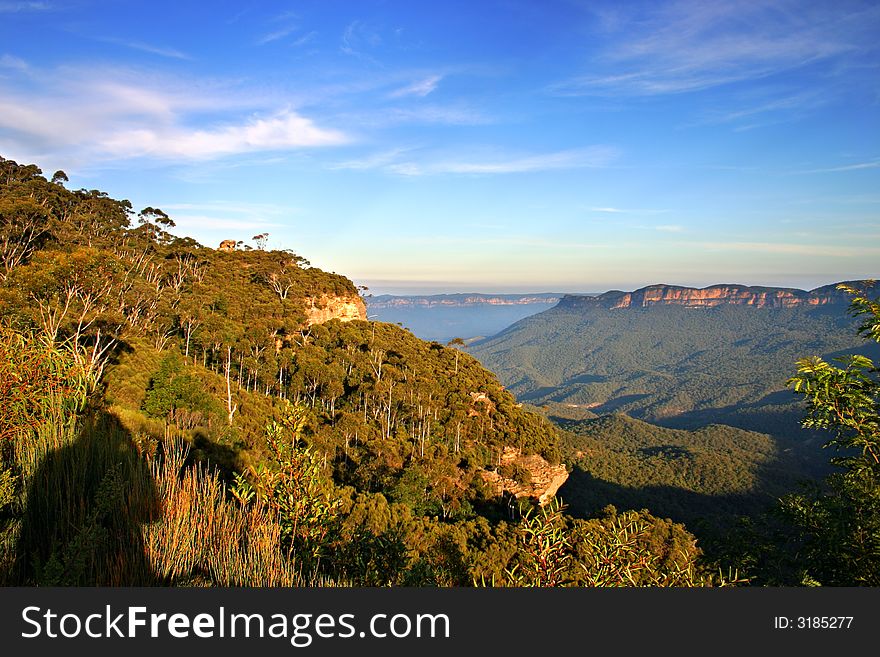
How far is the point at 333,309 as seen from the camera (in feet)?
185

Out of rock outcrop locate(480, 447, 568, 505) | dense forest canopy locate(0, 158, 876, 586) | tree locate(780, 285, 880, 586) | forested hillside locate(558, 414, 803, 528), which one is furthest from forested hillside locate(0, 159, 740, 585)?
forested hillside locate(558, 414, 803, 528)

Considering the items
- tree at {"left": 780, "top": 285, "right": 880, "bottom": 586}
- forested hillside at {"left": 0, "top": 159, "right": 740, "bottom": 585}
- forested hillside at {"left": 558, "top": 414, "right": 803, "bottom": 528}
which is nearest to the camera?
forested hillside at {"left": 0, "top": 159, "right": 740, "bottom": 585}

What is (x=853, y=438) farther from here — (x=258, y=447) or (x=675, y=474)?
(x=675, y=474)

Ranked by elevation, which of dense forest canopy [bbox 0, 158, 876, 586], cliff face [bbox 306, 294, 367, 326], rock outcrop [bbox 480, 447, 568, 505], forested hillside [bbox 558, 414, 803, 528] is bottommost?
forested hillside [bbox 558, 414, 803, 528]

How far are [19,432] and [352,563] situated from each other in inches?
135

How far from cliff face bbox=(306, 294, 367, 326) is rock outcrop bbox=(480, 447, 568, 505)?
89.0 feet

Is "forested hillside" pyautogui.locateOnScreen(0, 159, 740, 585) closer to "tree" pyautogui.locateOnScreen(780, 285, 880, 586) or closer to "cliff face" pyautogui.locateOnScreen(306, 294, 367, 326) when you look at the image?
"cliff face" pyautogui.locateOnScreen(306, 294, 367, 326)

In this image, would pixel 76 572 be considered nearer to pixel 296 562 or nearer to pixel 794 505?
pixel 296 562

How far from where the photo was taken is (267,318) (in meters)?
42.2

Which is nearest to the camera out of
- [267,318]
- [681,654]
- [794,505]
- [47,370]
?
[681,654]

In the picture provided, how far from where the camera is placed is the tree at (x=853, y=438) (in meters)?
4.61

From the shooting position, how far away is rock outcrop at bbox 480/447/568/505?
42828 millimetres

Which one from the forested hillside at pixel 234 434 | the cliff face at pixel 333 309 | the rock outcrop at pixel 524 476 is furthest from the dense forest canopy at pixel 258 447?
the rock outcrop at pixel 524 476

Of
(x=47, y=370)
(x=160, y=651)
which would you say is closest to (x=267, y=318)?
(x=47, y=370)
